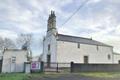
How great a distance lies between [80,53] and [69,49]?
286 centimetres

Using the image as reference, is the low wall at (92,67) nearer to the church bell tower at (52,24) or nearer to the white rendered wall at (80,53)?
the white rendered wall at (80,53)

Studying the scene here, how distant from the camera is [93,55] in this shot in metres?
39.2

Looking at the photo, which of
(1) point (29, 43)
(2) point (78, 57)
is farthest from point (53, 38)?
(1) point (29, 43)

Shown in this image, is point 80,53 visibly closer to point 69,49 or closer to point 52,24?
point 69,49

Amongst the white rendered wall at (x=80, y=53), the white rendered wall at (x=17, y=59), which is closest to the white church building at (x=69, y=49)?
the white rendered wall at (x=80, y=53)

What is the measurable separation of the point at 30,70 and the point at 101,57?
820 inches

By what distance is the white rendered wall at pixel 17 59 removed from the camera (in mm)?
26547

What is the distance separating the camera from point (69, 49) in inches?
1398

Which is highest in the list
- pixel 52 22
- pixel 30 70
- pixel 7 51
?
pixel 52 22

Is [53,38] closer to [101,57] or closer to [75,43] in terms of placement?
[75,43]

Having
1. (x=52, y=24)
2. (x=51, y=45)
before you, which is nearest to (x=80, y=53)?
(x=51, y=45)

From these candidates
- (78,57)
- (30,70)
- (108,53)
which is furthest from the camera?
(108,53)

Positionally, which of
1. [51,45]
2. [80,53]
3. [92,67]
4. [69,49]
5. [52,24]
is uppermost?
[52,24]

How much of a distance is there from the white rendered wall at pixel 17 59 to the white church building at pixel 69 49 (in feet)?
28.8
